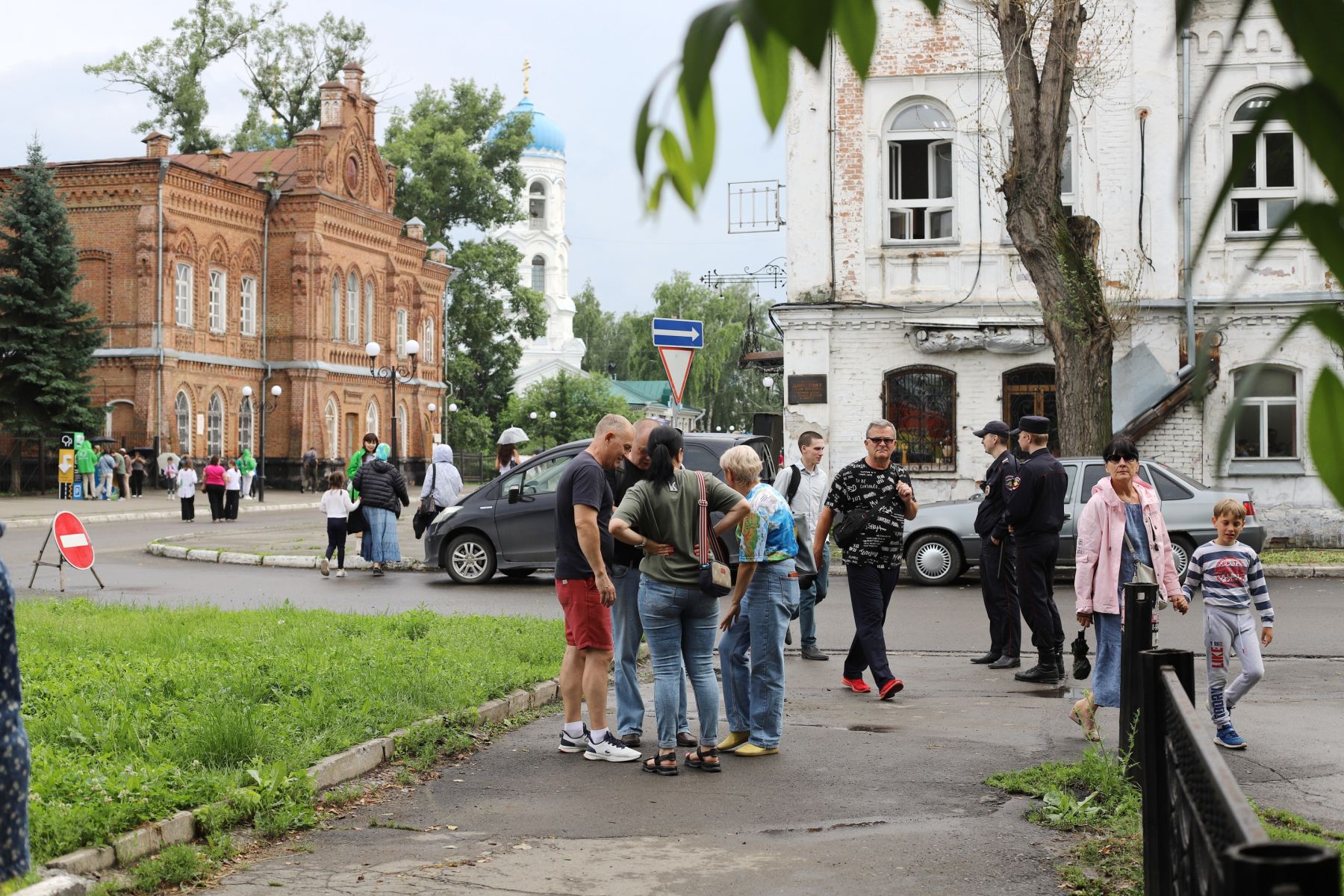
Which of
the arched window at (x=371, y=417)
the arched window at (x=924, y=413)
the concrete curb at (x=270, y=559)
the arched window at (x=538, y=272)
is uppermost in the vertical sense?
the arched window at (x=538, y=272)

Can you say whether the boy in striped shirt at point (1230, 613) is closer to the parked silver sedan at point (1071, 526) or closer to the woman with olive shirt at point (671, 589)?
the woman with olive shirt at point (671, 589)

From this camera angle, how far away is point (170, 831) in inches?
232

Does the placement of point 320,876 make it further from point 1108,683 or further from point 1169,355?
point 1169,355

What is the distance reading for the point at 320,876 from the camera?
5.60 metres

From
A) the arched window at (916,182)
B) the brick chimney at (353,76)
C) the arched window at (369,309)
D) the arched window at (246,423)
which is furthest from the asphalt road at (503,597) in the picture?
the brick chimney at (353,76)

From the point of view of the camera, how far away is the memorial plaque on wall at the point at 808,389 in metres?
23.6

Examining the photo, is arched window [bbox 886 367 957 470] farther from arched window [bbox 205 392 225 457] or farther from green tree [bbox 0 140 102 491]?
arched window [bbox 205 392 225 457]

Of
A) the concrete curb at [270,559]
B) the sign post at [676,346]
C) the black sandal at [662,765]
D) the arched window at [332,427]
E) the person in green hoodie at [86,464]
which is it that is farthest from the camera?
the arched window at [332,427]

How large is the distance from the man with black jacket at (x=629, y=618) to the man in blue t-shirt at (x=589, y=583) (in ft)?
0.41

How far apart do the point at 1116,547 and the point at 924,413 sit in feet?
50.5

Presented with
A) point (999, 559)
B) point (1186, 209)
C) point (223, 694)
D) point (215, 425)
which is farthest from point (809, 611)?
point (215, 425)

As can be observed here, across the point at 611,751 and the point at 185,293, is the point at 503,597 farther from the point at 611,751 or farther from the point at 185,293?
the point at 185,293

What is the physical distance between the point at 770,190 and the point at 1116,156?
650 cm

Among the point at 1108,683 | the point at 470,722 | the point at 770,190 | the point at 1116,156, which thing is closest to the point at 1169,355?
the point at 1116,156
